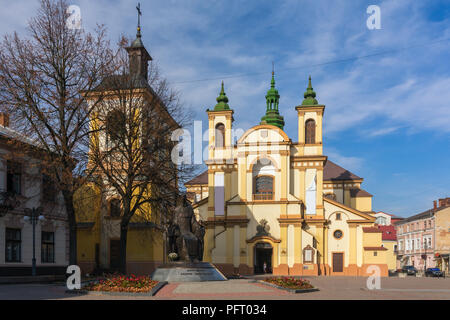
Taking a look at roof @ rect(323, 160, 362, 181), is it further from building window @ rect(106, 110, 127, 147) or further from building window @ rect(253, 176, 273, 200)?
building window @ rect(106, 110, 127, 147)

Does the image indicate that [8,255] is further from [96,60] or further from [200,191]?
[200,191]

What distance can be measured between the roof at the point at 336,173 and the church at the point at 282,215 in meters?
12.9

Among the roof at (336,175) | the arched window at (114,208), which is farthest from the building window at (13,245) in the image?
the roof at (336,175)

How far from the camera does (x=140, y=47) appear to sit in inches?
1515

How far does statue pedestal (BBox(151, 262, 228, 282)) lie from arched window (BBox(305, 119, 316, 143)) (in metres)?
28.8

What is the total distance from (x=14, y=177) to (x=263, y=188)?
25498mm

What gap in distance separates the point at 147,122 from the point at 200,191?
3561cm

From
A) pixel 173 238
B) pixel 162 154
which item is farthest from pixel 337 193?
pixel 173 238

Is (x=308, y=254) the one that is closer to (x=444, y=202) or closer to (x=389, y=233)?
(x=444, y=202)

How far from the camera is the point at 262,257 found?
46.6 metres

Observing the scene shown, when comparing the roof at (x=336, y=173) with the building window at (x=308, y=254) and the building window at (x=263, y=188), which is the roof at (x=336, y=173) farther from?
the building window at (x=308, y=254)

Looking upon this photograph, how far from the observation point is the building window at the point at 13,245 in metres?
26.8

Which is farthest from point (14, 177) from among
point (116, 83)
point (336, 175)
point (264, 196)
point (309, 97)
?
point (336, 175)

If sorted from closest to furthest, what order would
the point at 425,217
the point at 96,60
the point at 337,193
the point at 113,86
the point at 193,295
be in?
the point at 193,295 < the point at 96,60 < the point at 113,86 < the point at 337,193 < the point at 425,217
